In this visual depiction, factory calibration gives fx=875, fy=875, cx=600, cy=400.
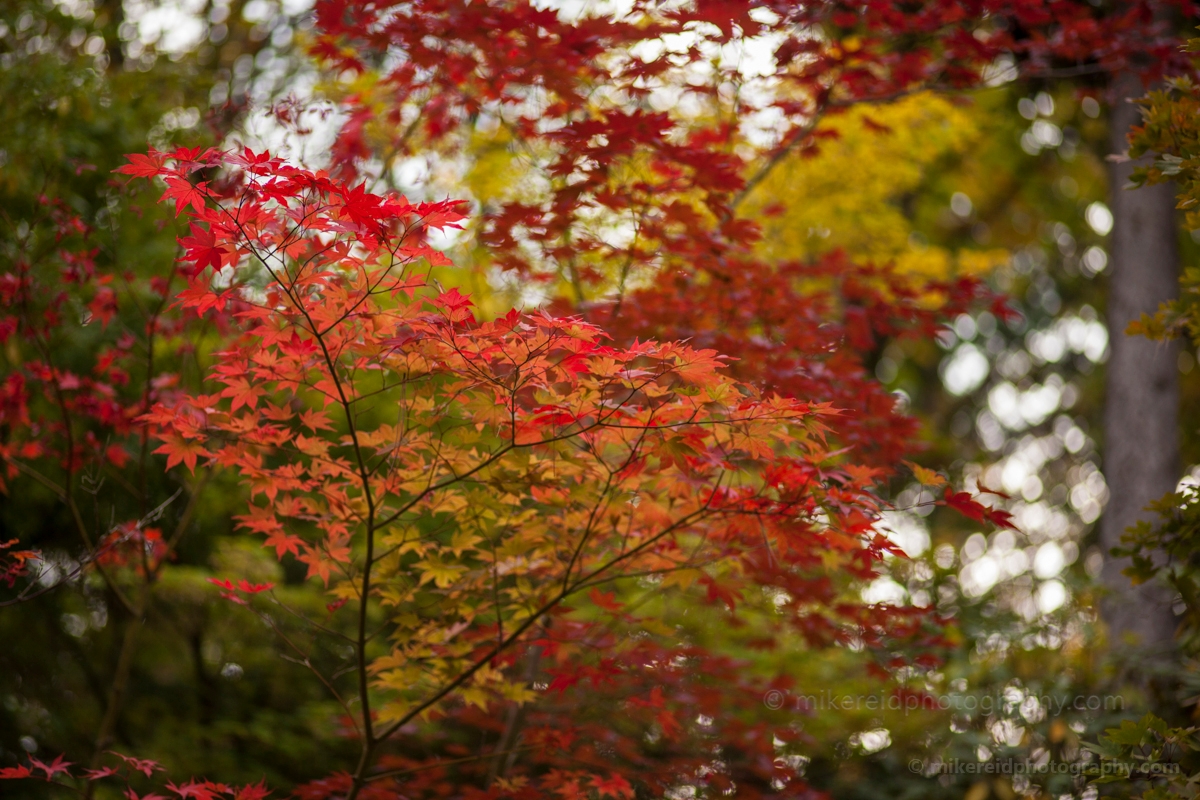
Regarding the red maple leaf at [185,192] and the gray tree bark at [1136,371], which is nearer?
the red maple leaf at [185,192]

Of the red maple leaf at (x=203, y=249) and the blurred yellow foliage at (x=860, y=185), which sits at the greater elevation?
the red maple leaf at (x=203, y=249)

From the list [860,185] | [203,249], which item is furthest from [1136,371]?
[203,249]

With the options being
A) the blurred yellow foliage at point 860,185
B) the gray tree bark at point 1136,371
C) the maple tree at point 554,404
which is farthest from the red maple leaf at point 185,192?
the gray tree bark at point 1136,371

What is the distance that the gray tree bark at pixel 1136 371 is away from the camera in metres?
6.29

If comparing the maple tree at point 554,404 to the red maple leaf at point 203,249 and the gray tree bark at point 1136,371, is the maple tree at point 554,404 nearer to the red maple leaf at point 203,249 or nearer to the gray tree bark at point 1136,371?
the red maple leaf at point 203,249

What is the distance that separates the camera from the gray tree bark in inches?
248

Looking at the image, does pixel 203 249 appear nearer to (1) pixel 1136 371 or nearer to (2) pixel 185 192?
(2) pixel 185 192

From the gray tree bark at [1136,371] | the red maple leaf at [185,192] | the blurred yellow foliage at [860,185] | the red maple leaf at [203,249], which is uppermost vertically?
the red maple leaf at [185,192]

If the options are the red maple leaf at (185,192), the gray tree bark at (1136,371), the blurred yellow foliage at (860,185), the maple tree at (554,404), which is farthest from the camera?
the blurred yellow foliage at (860,185)

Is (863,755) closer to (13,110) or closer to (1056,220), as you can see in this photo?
(13,110)

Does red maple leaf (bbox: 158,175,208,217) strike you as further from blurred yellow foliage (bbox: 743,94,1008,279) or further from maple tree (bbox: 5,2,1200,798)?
blurred yellow foliage (bbox: 743,94,1008,279)

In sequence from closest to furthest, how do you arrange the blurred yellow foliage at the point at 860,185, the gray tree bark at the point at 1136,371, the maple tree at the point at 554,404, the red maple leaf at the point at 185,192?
the red maple leaf at the point at 185,192 < the maple tree at the point at 554,404 < the gray tree bark at the point at 1136,371 < the blurred yellow foliage at the point at 860,185

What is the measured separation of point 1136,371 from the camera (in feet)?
21.1

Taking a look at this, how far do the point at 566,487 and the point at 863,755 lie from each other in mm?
3948
